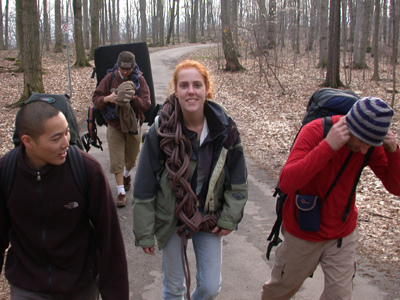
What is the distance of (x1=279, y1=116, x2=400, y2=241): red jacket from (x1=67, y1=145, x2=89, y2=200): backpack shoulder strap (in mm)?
1250

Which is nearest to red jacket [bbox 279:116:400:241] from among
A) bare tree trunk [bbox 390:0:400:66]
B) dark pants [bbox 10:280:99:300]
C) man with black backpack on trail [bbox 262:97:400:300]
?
man with black backpack on trail [bbox 262:97:400:300]

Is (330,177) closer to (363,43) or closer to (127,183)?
(127,183)

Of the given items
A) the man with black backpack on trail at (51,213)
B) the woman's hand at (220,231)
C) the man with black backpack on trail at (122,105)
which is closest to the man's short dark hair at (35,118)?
the man with black backpack on trail at (51,213)

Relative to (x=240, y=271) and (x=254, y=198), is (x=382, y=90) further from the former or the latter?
(x=240, y=271)

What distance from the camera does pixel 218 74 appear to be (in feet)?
69.3

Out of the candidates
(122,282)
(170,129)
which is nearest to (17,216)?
(122,282)

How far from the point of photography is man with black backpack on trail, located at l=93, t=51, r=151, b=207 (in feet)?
16.5

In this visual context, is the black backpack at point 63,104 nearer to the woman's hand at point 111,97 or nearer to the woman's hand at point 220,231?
the woman's hand at point 220,231

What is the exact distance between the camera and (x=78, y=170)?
7.11 ft

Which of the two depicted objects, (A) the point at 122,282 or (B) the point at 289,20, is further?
(B) the point at 289,20

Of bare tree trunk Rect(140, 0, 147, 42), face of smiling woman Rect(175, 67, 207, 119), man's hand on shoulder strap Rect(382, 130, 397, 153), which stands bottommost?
man's hand on shoulder strap Rect(382, 130, 397, 153)

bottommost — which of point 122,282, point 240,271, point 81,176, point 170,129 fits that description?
point 240,271

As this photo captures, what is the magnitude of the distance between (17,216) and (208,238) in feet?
4.23

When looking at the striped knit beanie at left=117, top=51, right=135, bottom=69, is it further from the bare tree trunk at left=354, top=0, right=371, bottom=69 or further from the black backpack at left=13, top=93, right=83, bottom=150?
the bare tree trunk at left=354, top=0, right=371, bottom=69
